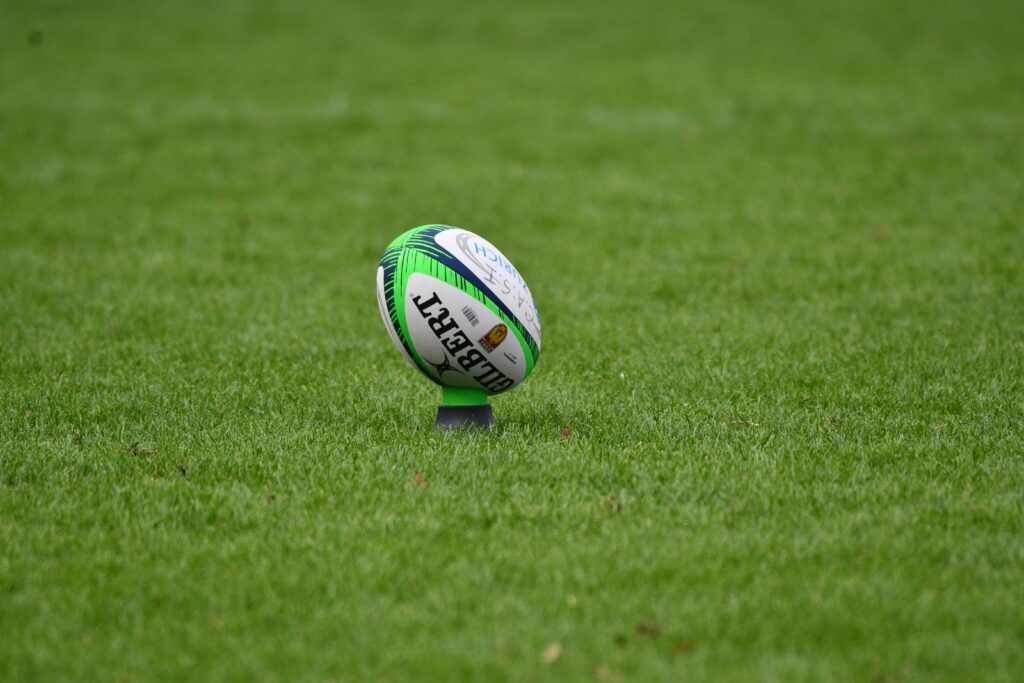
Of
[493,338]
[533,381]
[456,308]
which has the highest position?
[456,308]

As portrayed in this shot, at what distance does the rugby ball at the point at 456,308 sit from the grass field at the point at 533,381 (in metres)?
0.40

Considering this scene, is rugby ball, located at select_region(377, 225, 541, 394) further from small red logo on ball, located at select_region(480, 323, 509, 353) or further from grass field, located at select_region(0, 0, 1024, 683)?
grass field, located at select_region(0, 0, 1024, 683)

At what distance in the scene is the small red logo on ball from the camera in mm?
6039

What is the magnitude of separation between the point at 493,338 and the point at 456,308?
26 centimetres

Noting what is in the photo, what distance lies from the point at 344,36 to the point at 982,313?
15.5m

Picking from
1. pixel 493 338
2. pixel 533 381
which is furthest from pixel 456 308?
pixel 533 381

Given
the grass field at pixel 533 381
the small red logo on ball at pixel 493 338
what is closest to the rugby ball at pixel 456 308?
the small red logo on ball at pixel 493 338

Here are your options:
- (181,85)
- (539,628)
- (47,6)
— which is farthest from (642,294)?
(47,6)

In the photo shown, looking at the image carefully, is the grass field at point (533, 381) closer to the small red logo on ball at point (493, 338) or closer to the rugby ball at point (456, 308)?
the rugby ball at point (456, 308)

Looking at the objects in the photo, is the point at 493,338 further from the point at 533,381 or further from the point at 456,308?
the point at 533,381

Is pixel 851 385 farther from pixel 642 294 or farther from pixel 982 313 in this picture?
pixel 642 294

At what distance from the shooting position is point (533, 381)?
297 inches

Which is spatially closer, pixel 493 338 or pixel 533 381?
pixel 493 338

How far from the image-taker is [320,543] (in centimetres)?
493
